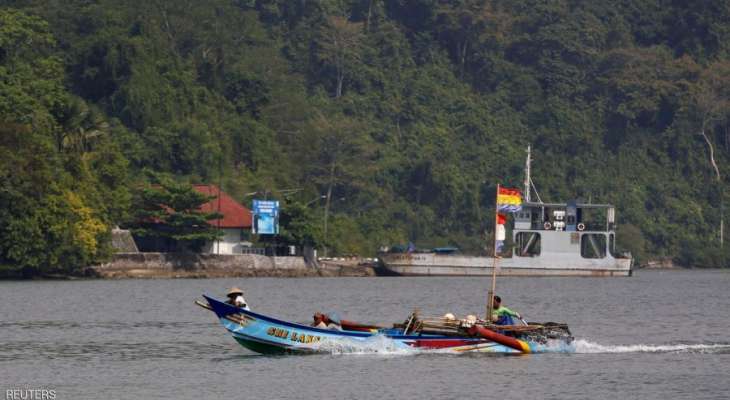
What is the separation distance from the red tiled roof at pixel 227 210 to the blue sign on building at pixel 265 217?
295cm

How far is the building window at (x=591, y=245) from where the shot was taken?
4648 inches

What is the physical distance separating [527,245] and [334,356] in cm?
6936

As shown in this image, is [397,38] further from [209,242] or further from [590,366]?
[590,366]

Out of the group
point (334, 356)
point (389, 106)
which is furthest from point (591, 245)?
point (334, 356)

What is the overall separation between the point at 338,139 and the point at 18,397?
331 ft

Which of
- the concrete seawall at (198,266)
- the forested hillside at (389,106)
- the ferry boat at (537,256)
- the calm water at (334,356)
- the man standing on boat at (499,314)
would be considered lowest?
the calm water at (334,356)

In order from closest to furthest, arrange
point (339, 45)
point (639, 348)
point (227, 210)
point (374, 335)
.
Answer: point (374, 335) → point (639, 348) → point (227, 210) → point (339, 45)

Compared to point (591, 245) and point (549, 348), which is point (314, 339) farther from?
point (591, 245)

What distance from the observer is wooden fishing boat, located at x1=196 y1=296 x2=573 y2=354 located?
47.4 meters

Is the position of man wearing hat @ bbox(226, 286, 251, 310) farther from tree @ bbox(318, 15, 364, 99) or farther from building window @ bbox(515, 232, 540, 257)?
tree @ bbox(318, 15, 364, 99)

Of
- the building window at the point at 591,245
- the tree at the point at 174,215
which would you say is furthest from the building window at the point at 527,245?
the tree at the point at 174,215

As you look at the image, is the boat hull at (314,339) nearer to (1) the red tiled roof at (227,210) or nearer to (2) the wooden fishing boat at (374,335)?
(2) the wooden fishing boat at (374,335)

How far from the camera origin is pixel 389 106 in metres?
158

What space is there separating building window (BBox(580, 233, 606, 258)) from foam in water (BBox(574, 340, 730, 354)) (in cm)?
6328
